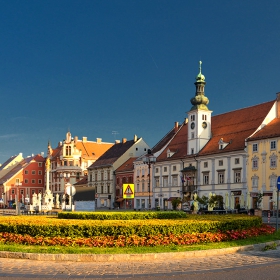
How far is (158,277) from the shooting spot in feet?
39.6

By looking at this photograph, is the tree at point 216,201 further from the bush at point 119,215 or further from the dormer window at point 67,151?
the dormer window at point 67,151

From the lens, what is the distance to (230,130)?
216ft

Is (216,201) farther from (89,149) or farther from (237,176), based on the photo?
(89,149)

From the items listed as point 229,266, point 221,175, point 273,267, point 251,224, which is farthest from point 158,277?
point 221,175

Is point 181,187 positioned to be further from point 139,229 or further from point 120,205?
point 139,229

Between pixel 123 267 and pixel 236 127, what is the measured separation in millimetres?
53638

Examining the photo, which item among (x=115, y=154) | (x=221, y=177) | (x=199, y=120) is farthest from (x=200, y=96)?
(x=115, y=154)

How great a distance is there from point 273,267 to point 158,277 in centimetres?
355

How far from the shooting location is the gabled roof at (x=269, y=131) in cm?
5596

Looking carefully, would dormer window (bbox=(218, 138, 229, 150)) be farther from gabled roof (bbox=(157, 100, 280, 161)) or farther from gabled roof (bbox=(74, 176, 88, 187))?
gabled roof (bbox=(74, 176, 88, 187))

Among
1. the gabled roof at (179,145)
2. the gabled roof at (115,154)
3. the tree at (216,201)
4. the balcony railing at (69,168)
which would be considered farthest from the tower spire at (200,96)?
the balcony railing at (69,168)

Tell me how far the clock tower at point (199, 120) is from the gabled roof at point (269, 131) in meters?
11.4

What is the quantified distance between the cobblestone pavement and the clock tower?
178 ft

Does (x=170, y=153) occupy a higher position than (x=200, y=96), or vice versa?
(x=200, y=96)
